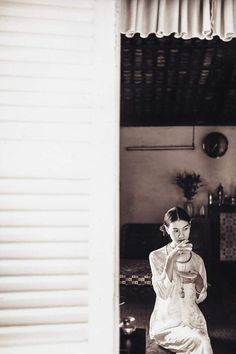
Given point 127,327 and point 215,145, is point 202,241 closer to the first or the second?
point 215,145

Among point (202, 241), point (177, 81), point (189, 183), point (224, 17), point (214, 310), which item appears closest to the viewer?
point (224, 17)

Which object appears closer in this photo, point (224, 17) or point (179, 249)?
point (224, 17)

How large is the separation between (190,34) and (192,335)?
2263mm

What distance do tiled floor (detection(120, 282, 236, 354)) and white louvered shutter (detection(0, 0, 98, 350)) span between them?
2.49 m

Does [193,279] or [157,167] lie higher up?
[157,167]

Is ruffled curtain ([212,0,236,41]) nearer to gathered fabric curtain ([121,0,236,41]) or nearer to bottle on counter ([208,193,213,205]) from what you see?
gathered fabric curtain ([121,0,236,41])

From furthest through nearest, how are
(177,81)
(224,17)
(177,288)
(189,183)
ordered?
1. (189,183)
2. (177,81)
3. (177,288)
4. (224,17)

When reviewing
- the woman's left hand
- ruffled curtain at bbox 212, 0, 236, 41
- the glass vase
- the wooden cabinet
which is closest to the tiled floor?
the wooden cabinet

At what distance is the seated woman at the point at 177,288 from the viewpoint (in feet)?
10.3

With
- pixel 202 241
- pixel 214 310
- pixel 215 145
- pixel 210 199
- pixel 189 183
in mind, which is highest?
pixel 215 145

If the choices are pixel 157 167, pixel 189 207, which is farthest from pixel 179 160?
pixel 189 207

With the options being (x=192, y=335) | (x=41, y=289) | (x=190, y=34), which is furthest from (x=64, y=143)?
(x=192, y=335)

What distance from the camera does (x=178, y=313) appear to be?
10.5ft

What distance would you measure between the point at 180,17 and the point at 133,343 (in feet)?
7.07
